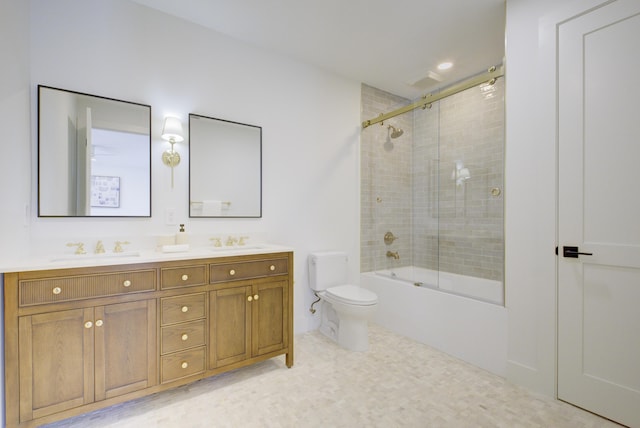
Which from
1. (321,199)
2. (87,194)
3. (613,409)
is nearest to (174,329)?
(87,194)

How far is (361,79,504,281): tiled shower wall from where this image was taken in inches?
111

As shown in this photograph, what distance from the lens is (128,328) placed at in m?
1.63

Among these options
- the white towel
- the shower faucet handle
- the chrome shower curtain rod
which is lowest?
the shower faucet handle

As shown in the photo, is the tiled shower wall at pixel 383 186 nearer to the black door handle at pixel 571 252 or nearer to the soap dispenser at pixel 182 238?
A: the black door handle at pixel 571 252

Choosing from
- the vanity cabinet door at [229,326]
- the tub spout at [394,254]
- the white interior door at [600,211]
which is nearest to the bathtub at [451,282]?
the tub spout at [394,254]

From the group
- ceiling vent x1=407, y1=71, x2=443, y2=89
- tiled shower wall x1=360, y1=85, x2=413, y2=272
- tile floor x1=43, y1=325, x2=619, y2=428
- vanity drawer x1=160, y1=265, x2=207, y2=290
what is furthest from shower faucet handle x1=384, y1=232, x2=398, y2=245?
vanity drawer x1=160, y1=265, x2=207, y2=290

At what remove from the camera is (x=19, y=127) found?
164 cm

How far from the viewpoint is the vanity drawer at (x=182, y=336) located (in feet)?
5.70

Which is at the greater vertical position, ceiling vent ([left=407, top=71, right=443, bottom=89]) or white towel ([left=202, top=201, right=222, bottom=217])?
ceiling vent ([left=407, top=71, right=443, bottom=89])

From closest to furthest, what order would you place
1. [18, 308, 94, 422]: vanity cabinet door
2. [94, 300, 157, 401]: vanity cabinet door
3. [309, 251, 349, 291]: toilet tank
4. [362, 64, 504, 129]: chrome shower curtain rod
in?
[18, 308, 94, 422]: vanity cabinet door → [94, 300, 157, 401]: vanity cabinet door → [362, 64, 504, 129]: chrome shower curtain rod → [309, 251, 349, 291]: toilet tank

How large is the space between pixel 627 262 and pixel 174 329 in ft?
8.45

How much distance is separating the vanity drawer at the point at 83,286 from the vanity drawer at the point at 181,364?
0.44 metres

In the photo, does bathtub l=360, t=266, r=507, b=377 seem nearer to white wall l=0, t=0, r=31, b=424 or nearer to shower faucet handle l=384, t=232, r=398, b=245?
shower faucet handle l=384, t=232, r=398, b=245

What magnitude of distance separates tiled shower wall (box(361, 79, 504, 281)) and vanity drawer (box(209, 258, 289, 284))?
138 centimetres
